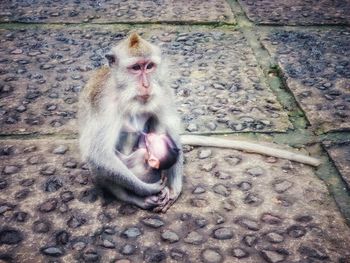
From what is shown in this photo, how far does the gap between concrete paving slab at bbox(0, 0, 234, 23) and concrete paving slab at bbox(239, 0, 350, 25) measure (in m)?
0.33

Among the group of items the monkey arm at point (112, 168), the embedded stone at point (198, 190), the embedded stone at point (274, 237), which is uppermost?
the monkey arm at point (112, 168)

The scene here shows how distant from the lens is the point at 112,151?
2326mm

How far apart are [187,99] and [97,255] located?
167 centimetres

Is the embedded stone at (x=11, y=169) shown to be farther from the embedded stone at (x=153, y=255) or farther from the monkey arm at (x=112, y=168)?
the embedded stone at (x=153, y=255)

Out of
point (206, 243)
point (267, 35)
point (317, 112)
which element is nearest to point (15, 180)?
point (206, 243)

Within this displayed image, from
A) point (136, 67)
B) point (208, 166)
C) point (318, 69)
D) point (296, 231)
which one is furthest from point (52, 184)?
point (318, 69)

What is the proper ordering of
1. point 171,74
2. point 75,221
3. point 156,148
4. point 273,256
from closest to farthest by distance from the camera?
point 273,256 → point 75,221 → point 156,148 → point 171,74

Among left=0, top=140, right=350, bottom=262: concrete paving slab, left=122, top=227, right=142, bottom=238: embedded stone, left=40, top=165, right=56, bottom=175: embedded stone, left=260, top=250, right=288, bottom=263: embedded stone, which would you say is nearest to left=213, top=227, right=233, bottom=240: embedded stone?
left=0, top=140, right=350, bottom=262: concrete paving slab

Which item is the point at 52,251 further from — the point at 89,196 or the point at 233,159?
the point at 233,159

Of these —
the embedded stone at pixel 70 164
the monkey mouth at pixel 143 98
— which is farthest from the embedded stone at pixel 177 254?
the embedded stone at pixel 70 164

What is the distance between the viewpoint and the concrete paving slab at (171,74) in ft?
10.1

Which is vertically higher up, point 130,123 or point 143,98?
point 143,98

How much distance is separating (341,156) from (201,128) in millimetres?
995

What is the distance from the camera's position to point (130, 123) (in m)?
2.46
